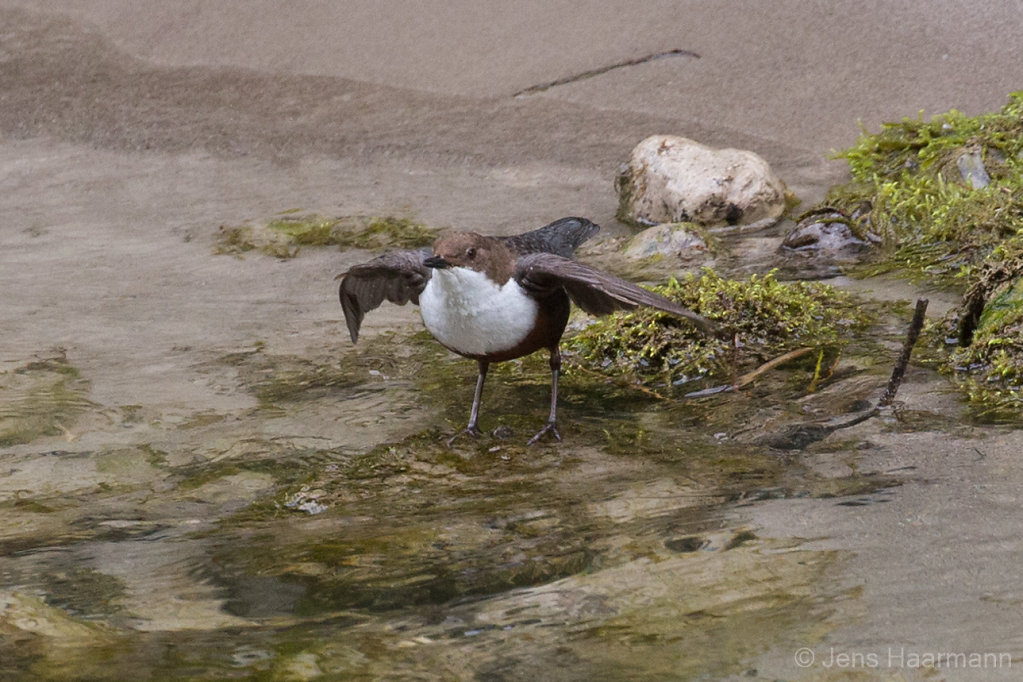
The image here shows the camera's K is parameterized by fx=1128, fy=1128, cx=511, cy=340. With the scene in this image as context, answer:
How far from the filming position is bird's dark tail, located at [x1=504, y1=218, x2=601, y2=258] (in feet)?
14.9

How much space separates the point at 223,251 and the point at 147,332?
144 centimetres

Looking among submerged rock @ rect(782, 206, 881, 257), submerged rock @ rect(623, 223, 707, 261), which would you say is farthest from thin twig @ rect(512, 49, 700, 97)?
submerged rock @ rect(782, 206, 881, 257)

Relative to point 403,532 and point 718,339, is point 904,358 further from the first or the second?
point 403,532

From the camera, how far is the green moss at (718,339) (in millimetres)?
4714

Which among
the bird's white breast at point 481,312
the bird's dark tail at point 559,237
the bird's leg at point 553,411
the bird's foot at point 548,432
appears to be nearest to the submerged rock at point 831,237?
the bird's dark tail at point 559,237

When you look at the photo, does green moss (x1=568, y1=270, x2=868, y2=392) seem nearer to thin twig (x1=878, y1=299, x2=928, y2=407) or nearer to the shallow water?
the shallow water

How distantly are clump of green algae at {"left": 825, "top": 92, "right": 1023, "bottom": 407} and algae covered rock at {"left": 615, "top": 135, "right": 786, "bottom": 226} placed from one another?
0.42 meters

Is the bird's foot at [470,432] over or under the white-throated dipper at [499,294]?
under

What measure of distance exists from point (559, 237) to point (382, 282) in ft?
3.16

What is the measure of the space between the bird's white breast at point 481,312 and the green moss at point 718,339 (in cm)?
89

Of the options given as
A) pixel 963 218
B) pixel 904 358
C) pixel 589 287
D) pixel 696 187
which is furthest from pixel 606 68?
pixel 904 358

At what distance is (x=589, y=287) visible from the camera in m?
3.76

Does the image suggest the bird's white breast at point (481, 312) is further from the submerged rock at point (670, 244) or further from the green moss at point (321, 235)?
the green moss at point (321, 235)

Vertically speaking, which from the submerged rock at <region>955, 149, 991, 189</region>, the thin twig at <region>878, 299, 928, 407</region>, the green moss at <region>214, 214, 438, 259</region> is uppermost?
the submerged rock at <region>955, 149, 991, 189</region>
